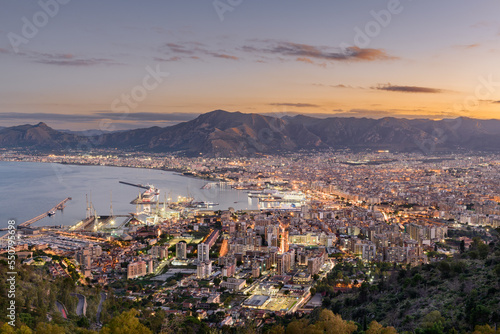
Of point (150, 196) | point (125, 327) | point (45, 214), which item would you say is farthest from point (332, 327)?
point (150, 196)

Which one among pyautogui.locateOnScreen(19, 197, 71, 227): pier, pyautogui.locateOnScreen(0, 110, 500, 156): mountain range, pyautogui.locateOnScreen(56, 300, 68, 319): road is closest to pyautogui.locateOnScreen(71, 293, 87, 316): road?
pyautogui.locateOnScreen(56, 300, 68, 319): road

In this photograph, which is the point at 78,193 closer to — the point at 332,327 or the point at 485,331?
the point at 332,327

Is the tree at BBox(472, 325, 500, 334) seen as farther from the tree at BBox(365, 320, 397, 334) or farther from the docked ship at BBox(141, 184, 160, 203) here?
the docked ship at BBox(141, 184, 160, 203)

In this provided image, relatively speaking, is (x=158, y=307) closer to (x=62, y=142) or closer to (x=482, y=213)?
(x=482, y=213)

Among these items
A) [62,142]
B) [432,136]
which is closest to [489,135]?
[432,136]

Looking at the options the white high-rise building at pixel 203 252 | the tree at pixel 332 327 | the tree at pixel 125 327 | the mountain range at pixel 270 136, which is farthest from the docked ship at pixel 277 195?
the mountain range at pixel 270 136
